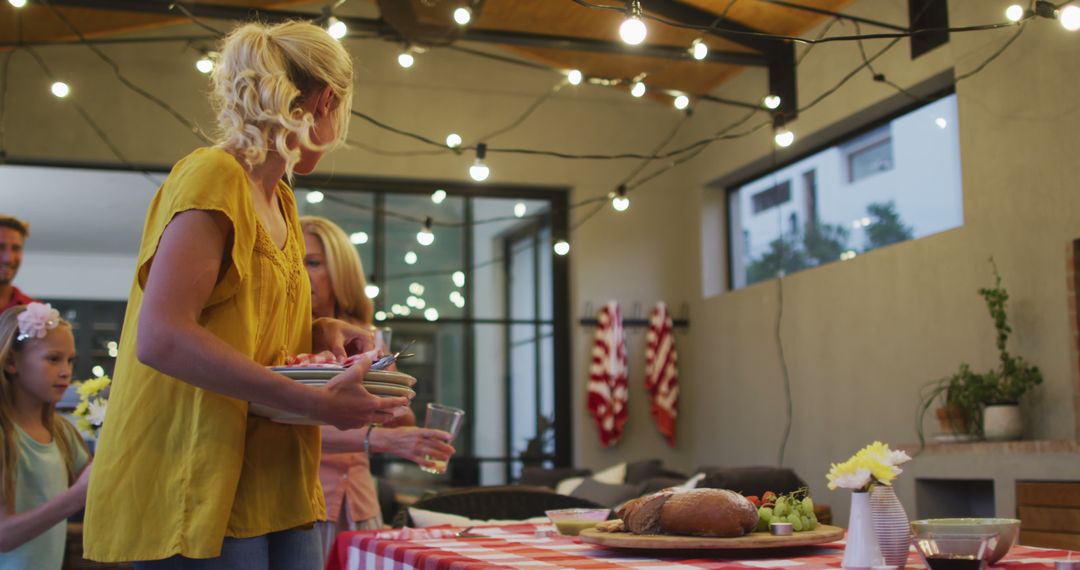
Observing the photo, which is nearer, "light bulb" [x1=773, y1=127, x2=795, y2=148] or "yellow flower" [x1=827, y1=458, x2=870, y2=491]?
"yellow flower" [x1=827, y1=458, x2=870, y2=491]

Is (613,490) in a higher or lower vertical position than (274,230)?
lower

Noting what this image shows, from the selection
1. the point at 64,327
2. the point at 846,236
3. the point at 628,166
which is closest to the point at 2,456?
the point at 64,327

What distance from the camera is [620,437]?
28.5 feet

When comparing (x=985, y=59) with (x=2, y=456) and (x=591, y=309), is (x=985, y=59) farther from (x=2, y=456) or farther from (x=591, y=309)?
(x=2, y=456)

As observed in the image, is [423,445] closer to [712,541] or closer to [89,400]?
[712,541]

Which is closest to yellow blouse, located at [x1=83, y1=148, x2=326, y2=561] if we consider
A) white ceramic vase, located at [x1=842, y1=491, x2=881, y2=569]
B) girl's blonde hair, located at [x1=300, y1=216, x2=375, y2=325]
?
white ceramic vase, located at [x1=842, y1=491, x2=881, y2=569]

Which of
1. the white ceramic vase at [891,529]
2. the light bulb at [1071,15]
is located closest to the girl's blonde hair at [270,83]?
the white ceramic vase at [891,529]

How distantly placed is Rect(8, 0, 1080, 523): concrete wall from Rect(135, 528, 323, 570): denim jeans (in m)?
4.54

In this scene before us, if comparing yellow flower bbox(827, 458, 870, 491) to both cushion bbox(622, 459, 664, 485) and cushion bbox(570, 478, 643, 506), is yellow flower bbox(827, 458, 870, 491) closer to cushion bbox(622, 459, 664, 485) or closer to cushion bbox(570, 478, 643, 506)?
cushion bbox(570, 478, 643, 506)

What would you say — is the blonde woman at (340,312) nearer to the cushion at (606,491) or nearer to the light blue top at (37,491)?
the light blue top at (37,491)

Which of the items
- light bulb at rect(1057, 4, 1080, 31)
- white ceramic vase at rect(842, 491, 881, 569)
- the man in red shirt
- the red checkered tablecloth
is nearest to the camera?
white ceramic vase at rect(842, 491, 881, 569)

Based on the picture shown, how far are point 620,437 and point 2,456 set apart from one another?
21.4 feet

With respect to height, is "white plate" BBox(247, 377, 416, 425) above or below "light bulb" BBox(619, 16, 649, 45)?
below

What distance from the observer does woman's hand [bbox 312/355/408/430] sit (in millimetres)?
1305
